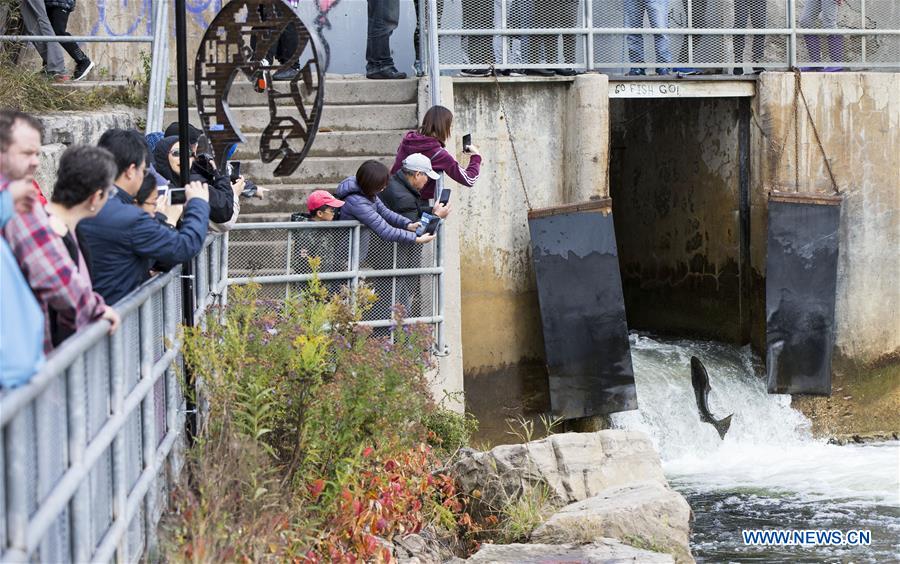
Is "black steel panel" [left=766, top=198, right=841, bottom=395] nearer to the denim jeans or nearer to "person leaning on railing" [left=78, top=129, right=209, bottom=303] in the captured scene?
the denim jeans

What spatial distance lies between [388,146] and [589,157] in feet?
6.17

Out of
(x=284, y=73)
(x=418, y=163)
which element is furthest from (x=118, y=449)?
(x=284, y=73)

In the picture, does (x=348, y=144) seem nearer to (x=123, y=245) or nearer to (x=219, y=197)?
(x=219, y=197)

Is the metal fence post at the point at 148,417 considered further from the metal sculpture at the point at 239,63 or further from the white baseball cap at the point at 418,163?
the white baseball cap at the point at 418,163

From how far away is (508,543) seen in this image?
7605 millimetres

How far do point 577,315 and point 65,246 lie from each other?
299 inches

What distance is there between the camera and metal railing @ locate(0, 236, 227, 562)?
3.03 metres

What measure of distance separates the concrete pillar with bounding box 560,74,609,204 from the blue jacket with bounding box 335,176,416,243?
274 centimetres

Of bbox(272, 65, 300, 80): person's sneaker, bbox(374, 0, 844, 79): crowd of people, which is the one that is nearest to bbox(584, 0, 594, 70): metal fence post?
bbox(374, 0, 844, 79): crowd of people

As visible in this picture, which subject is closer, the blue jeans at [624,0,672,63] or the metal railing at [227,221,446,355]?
the metal railing at [227,221,446,355]

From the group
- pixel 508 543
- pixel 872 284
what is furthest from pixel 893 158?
pixel 508 543

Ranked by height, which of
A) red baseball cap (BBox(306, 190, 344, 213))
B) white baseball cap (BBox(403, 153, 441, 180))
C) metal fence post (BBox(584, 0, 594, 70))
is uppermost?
metal fence post (BBox(584, 0, 594, 70))

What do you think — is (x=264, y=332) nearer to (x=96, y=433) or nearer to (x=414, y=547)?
(x=414, y=547)

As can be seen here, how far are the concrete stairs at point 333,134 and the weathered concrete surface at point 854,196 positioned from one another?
144 inches
